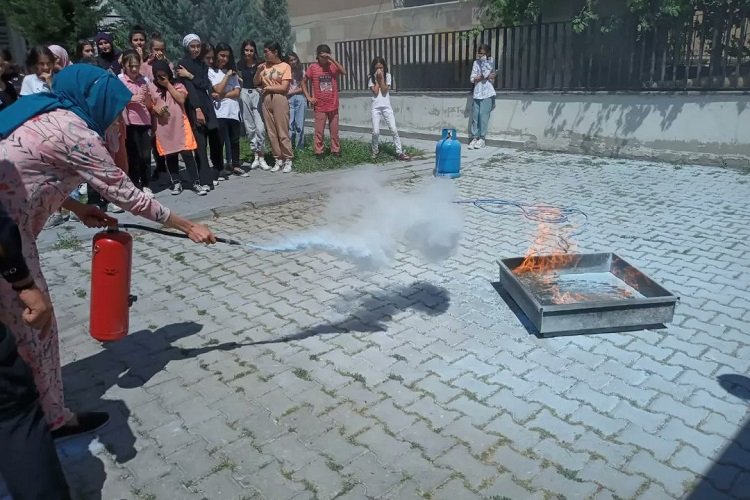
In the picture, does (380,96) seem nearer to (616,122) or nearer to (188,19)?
(616,122)

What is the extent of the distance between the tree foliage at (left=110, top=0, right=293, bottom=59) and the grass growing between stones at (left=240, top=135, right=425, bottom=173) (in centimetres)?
412

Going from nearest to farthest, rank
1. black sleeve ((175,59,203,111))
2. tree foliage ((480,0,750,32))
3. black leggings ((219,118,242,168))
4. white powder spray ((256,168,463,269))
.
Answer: white powder spray ((256,168,463,269)), black sleeve ((175,59,203,111)), black leggings ((219,118,242,168)), tree foliage ((480,0,750,32))

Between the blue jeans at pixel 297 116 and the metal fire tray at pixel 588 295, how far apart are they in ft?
26.0

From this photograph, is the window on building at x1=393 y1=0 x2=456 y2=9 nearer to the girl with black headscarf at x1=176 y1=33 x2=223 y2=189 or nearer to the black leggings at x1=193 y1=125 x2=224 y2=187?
the girl with black headscarf at x1=176 y1=33 x2=223 y2=189

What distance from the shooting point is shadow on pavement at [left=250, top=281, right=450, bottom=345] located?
15.3 feet

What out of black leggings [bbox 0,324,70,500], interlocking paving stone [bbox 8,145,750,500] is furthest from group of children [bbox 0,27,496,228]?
black leggings [bbox 0,324,70,500]

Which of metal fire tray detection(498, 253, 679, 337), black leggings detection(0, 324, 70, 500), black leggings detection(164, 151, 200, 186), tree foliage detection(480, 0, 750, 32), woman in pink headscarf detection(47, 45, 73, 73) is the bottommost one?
metal fire tray detection(498, 253, 679, 337)

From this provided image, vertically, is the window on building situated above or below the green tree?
above

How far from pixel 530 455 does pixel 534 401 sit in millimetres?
541

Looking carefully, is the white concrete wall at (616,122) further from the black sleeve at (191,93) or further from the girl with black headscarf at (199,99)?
the black sleeve at (191,93)

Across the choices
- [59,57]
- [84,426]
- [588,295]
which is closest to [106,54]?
[59,57]

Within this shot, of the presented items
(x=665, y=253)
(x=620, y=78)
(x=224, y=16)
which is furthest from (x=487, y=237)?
(x=224, y=16)

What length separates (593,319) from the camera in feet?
14.3

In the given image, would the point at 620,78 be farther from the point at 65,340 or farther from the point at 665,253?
the point at 65,340
